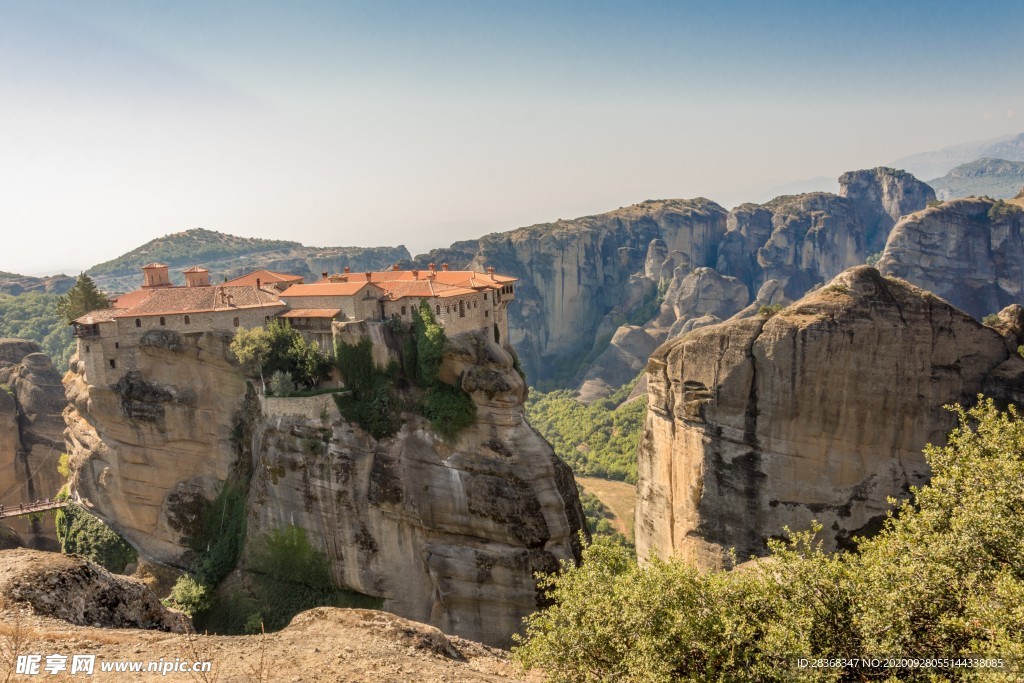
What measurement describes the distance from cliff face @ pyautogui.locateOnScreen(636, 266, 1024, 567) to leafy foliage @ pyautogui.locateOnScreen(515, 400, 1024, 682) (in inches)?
321

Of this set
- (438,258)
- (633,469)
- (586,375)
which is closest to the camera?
(633,469)

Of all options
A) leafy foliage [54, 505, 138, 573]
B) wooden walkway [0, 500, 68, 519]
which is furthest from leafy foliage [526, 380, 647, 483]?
wooden walkway [0, 500, 68, 519]

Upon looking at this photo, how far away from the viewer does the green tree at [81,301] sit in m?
41.8

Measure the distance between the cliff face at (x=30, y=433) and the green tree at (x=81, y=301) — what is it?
9448 mm

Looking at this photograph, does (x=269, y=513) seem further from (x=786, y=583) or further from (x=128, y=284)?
(x=128, y=284)

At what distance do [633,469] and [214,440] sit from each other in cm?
4819

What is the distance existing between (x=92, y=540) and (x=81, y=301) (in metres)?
15.1

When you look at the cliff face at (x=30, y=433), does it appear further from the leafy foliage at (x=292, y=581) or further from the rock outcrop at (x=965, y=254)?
the rock outcrop at (x=965, y=254)

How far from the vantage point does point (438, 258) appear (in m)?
124

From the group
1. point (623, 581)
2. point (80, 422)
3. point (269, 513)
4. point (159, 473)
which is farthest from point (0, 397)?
point (623, 581)

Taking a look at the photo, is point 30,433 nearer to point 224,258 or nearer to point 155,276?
point 155,276

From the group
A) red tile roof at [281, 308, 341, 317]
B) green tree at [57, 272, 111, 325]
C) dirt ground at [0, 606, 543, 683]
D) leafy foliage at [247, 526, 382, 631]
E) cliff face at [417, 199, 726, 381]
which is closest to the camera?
Result: dirt ground at [0, 606, 543, 683]

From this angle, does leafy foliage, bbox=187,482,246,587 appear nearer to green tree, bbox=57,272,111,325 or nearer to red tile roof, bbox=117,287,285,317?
red tile roof, bbox=117,287,285,317

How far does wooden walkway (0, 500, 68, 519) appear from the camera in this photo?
131ft
